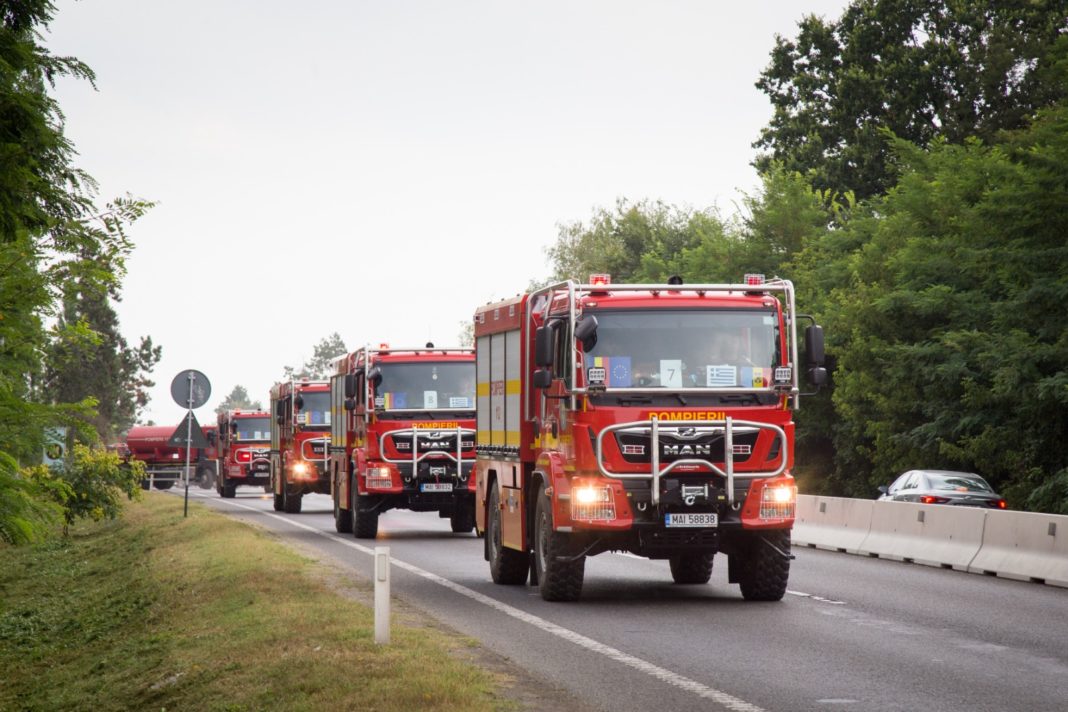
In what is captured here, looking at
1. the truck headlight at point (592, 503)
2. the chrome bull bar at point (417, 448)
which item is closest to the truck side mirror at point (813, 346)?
the truck headlight at point (592, 503)

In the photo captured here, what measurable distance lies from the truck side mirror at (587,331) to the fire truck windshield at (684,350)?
0.06 metres

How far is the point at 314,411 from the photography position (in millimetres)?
37594

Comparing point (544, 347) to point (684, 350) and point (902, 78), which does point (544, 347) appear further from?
point (902, 78)

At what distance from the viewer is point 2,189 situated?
9.54 meters

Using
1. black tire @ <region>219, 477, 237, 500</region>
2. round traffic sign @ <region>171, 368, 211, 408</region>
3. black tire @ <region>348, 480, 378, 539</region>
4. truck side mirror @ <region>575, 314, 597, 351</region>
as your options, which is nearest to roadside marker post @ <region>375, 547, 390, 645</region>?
truck side mirror @ <region>575, 314, 597, 351</region>

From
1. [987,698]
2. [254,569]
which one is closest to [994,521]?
[254,569]

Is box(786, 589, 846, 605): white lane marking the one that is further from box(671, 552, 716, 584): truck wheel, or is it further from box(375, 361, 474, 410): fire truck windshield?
box(375, 361, 474, 410): fire truck windshield

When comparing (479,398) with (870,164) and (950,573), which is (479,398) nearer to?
(950,573)

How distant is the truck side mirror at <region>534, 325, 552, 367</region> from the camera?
14969mm

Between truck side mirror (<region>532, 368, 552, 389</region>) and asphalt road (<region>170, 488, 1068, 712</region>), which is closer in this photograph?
asphalt road (<region>170, 488, 1068, 712</region>)

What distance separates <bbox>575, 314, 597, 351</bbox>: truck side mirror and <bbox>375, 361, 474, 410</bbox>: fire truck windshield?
11.1 m

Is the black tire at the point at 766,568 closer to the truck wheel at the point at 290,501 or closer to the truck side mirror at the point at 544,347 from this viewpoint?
the truck side mirror at the point at 544,347

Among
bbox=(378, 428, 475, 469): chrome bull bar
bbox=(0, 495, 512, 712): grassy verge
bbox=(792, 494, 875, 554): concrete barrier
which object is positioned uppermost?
bbox=(378, 428, 475, 469): chrome bull bar

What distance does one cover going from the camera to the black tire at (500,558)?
17.9 m
